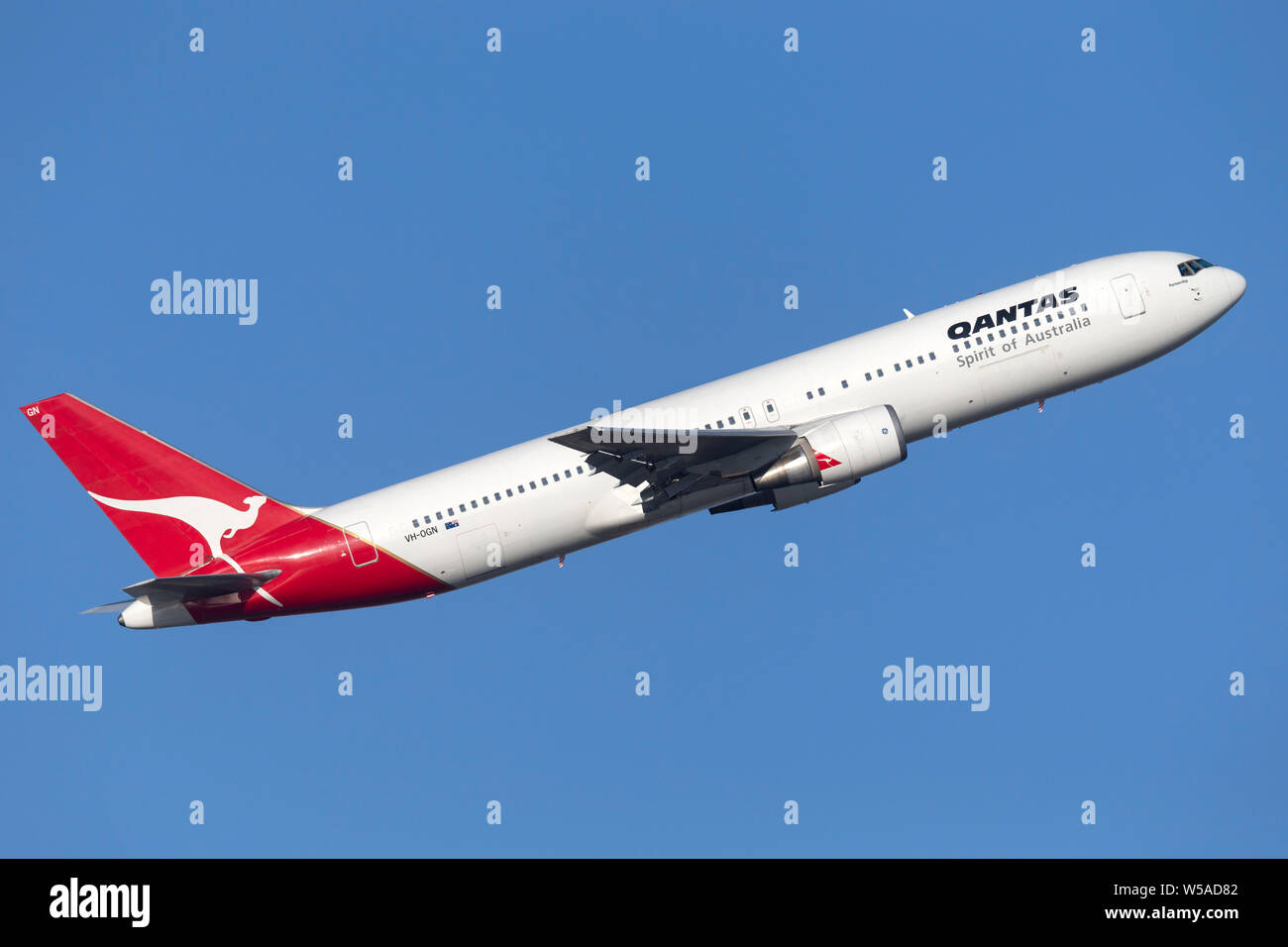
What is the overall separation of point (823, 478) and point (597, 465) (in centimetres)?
752

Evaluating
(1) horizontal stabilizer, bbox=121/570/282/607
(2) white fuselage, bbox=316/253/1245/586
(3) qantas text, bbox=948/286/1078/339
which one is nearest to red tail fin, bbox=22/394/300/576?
(1) horizontal stabilizer, bbox=121/570/282/607

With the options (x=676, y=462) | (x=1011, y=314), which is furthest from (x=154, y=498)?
(x=1011, y=314)

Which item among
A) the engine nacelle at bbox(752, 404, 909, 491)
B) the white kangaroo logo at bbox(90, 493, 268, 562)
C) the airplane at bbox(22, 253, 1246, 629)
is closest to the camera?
the engine nacelle at bbox(752, 404, 909, 491)

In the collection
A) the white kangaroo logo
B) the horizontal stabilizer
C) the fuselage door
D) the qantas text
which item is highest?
the qantas text

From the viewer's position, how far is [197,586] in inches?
1807

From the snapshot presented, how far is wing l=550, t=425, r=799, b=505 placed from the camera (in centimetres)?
4231

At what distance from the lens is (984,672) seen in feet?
175

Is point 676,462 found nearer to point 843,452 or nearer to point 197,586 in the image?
point 843,452

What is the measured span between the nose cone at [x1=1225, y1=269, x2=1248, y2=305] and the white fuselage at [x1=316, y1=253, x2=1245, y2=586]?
1286 millimetres

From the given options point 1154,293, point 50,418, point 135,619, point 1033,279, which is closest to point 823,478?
point 1033,279

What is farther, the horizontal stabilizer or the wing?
the horizontal stabilizer

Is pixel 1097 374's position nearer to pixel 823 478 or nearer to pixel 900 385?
pixel 900 385

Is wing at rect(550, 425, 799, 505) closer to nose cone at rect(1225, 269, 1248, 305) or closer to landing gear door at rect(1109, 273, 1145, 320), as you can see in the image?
landing gear door at rect(1109, 273, 1145, 320)

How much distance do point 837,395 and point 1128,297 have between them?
10907 mm
